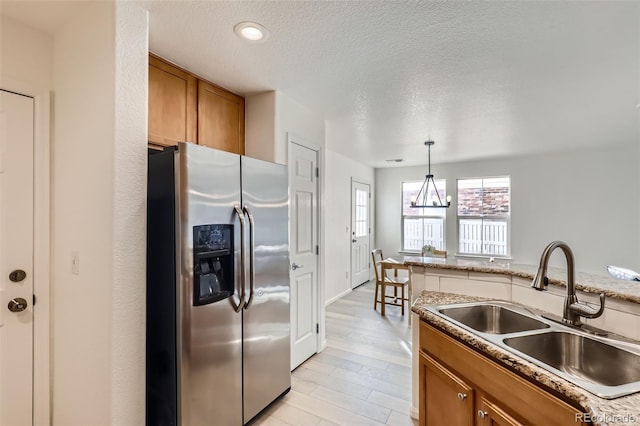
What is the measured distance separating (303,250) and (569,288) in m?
1.93

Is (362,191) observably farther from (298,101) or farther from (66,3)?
(66,3)

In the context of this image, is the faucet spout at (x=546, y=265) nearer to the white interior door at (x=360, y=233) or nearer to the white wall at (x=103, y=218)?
the white wall at (x=103, y=218)

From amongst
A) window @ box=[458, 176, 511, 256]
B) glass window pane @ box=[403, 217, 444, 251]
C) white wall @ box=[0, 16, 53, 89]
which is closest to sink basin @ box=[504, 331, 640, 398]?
white wall @ box=[0, 16, 53, 89]

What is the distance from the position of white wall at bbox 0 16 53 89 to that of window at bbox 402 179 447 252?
5449 mm

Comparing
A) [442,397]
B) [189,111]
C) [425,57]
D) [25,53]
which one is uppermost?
[425,57]

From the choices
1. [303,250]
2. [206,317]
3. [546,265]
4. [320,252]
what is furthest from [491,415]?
[320,252]

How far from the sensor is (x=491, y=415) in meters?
1.14

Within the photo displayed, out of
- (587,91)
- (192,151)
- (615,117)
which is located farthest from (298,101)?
(615,117)

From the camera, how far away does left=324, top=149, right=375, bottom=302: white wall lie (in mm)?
4746

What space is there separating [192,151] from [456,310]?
1.64 meters

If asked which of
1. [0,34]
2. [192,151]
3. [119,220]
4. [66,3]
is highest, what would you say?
[66,3]

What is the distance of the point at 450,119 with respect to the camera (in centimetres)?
318

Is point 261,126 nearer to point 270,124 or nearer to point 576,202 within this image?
point 270,124

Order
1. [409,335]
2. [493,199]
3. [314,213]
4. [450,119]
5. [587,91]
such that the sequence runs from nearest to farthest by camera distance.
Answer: [587,91]
[314,213]
[450,119]
[409,335]
[493,199]
